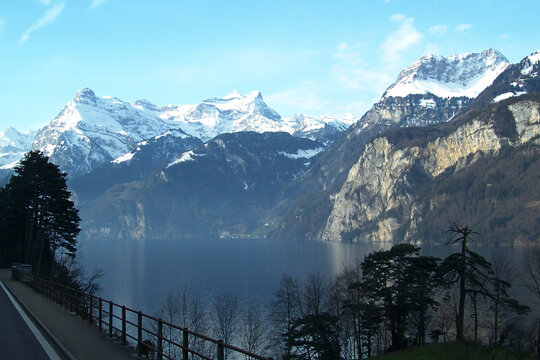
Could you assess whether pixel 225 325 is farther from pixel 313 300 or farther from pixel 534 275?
pixel 534 275

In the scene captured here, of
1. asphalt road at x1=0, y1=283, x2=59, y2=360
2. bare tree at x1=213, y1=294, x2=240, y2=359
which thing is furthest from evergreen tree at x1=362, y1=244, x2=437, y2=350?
asphalt road at x1=0, y1=283, x2=59, y2=360

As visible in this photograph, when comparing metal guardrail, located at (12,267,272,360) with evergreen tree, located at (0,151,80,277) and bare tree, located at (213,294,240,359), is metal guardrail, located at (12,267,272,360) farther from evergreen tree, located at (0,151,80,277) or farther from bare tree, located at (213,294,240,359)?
bare tree, located at (213,294,240,359)

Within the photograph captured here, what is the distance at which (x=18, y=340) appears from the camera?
22.1 metres

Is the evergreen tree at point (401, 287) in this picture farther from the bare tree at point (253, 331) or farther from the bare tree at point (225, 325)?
the bare tree at point (225, 325)

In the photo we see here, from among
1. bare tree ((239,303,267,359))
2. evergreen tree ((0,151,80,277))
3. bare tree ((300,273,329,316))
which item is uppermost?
evergreen tree ((0,151,80,277))

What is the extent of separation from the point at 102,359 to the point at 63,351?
69.7 inches

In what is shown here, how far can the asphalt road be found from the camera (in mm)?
19358

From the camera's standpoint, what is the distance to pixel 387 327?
178 ft

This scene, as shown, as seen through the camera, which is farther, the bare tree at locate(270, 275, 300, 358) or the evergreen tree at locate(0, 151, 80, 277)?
the evergreen tree at locate(0, 151, 80, 277)

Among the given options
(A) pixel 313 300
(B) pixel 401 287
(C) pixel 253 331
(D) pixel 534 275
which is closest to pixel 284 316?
(A) pixel 313 300

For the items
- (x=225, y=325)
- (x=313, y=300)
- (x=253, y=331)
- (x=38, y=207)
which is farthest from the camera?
(x=225, y=325)

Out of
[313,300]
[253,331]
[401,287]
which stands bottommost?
[253,331]

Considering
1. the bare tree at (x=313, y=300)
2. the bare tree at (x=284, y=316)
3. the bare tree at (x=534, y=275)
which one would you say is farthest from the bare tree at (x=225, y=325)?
the bare tree at (x=534, y=275)

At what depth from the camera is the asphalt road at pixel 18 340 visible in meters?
19.4
